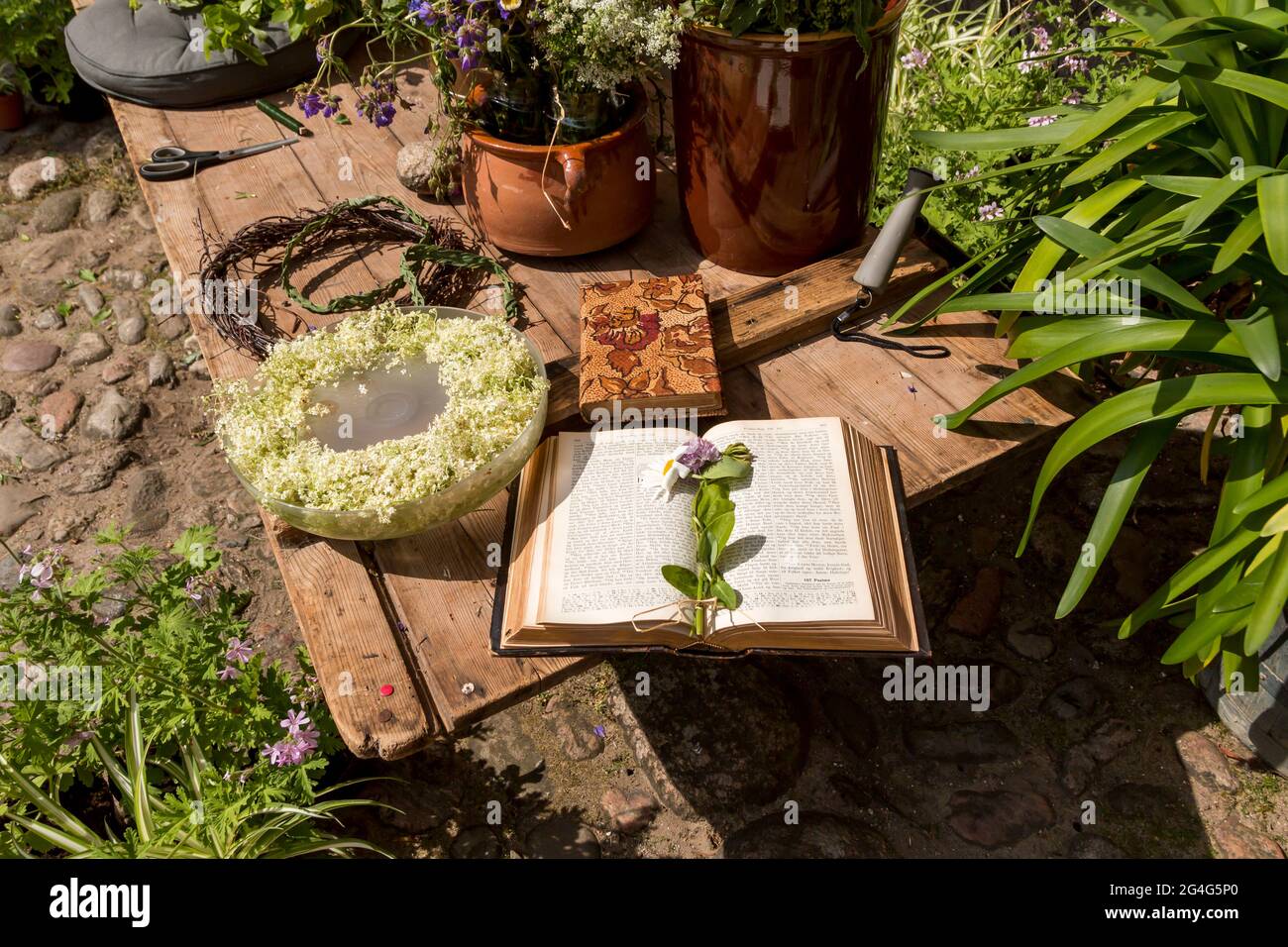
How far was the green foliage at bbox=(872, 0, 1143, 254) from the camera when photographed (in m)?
2.53

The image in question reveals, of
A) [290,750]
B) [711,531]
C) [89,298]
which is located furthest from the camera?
[89,298]

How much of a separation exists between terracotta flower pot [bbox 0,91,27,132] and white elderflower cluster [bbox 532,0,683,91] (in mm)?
3675

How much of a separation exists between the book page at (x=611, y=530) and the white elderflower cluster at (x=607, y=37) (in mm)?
726

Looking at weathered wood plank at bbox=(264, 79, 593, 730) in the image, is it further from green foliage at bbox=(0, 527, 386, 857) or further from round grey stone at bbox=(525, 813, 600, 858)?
round grey stone at bbox=(525, 813, 600, 858)

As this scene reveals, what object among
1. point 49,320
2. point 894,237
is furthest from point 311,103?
point 49,320

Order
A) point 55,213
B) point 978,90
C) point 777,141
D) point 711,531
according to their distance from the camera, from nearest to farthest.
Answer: point 711,531, point 777,141, point 978,90, point 55,213

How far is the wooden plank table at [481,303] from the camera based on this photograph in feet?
5.22

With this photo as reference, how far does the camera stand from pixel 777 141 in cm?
197

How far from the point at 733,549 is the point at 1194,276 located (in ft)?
3.56

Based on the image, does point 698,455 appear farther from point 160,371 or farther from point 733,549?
point 160,371

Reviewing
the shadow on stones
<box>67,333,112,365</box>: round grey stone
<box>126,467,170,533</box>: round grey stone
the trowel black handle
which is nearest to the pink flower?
the trowel black handle

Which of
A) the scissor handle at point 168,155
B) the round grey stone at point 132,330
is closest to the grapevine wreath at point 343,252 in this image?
the scissor handle at point 168,155

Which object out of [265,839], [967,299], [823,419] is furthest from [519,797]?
[967,299]
